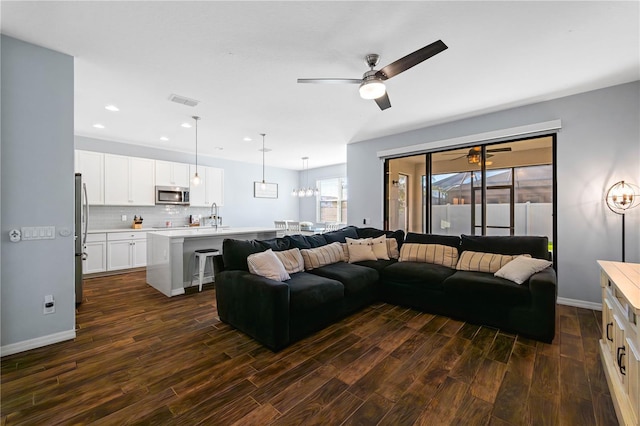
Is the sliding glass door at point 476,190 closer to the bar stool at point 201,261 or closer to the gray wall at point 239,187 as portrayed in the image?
the bar stool at point 201,261

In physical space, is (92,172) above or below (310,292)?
above

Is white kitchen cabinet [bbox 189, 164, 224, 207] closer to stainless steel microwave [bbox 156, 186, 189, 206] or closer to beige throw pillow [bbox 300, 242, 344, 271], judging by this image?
stainless steel microwave [bbox 156, 186, 189, 206]

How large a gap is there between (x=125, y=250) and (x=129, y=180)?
1.46m

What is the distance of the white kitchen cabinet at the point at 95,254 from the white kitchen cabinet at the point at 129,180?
2.51 feet

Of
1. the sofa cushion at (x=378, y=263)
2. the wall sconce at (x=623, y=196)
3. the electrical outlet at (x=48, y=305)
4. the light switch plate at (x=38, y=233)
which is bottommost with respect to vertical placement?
the electrical outlet at (x=48, y=305)

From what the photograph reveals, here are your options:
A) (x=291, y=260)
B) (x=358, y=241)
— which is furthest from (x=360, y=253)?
(x=291, y=260)

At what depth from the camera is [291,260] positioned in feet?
11.1

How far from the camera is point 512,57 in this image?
A: 9.14ft

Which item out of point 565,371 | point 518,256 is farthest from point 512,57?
point 565,371

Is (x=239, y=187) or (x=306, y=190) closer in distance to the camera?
(x=306, y=190)

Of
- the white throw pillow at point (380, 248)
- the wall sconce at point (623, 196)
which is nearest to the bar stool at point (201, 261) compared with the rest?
the white throw pillow at point (380, 248)

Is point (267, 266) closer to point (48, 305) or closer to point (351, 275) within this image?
point (351, 275)

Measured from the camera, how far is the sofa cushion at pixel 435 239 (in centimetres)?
397

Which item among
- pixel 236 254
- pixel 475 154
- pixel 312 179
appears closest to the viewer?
pixel 236 254
